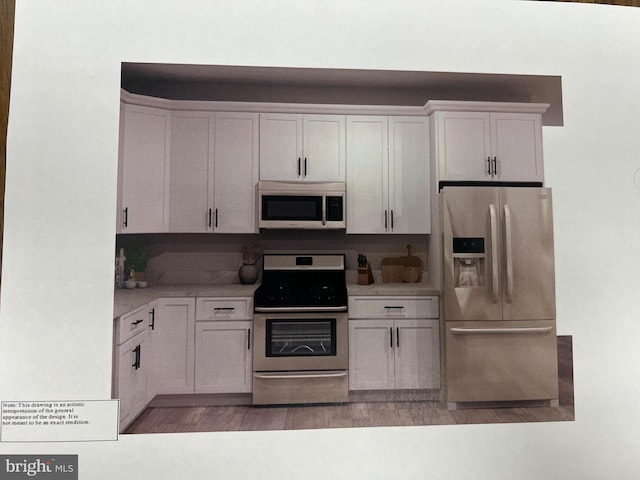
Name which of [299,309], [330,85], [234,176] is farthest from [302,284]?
[330,85]

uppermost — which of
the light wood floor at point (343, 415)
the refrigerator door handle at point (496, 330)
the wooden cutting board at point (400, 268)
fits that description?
the wooden cutting board at point (400, 268)

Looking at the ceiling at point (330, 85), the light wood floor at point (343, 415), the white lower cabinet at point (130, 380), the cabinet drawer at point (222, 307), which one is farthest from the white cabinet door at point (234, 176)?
A: the light wood floor at point (343, 415)

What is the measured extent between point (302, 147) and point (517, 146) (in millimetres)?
663

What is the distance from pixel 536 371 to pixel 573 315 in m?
0.22

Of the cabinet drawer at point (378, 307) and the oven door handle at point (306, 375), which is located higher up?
the cabinet drawer at point (378, 307)

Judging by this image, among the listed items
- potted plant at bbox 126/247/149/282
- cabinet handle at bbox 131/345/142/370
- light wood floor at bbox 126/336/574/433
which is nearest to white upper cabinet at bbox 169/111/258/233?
potted plant at bbox 126/247/149/282

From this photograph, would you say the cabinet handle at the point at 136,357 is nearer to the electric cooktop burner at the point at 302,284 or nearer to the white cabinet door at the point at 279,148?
the electric cooktop burner at the point at 302,284

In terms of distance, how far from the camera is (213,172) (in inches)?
45.0

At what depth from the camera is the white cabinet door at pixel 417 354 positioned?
117 centimetres

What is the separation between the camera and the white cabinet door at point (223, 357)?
1133mm

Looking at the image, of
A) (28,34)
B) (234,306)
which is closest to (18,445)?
(234,306)

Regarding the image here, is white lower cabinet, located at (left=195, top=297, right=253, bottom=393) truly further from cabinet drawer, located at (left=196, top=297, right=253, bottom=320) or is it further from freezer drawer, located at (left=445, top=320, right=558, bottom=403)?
freezer drawer, located at (left=445, top=320, right=558, bottom=403)

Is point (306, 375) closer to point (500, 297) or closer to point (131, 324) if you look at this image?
point (131, 324)

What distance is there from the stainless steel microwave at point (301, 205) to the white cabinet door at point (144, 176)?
11.1 inches
